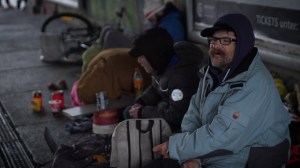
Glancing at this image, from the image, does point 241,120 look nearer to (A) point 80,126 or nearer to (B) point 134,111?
(B) point 134,111

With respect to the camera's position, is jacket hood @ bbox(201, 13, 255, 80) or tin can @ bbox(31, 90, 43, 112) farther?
tin can @ bbox(31, 90, 43, 112)

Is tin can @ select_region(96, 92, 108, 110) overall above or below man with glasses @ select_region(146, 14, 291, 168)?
below

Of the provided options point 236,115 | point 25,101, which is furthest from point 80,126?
point 236,115

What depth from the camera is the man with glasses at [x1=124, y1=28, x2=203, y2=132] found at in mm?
4227

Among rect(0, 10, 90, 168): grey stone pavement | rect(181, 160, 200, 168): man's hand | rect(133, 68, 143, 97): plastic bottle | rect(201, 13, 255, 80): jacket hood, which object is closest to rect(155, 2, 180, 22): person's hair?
rect(133, 68, 143, 97): plastic bottle

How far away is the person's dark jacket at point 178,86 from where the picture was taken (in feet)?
13.8

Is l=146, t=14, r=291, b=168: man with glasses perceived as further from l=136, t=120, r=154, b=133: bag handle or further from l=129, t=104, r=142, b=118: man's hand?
l=129, t=104, r=142, b=118: man's hand

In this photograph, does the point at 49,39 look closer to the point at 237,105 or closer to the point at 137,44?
the point at 137,44

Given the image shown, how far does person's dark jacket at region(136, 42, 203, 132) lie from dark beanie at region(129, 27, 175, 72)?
0.07 metres

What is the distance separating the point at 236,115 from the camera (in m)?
2.96

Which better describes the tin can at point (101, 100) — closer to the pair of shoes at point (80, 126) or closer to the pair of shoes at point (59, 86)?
the pair of shoes at point (80, 126)

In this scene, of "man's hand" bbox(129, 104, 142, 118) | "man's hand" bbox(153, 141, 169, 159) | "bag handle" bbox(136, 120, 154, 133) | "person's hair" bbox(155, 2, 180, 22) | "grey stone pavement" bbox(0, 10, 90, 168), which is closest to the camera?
"man's hand" bbox(153, 141, 169, 159)

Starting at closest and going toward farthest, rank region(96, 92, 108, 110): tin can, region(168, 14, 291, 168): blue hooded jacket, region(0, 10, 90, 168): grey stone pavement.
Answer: region(168, 14, 291, 168): blue hooded jacket, region(0, 10, 90, 168): grey stone pavement, region(96, 92, 108, 110): tin can

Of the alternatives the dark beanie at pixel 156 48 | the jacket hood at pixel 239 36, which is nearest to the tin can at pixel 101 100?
the dark beanie at pixel 156 48
